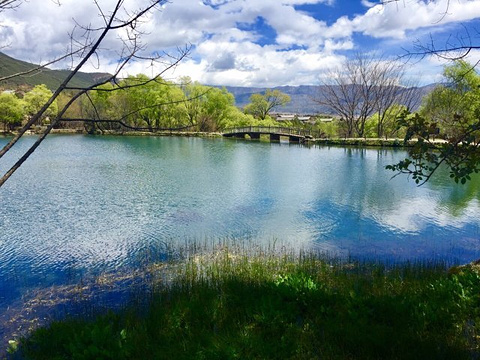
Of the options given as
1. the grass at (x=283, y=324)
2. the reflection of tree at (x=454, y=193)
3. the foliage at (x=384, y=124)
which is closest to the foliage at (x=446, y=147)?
the grass at (x=283, y=324)

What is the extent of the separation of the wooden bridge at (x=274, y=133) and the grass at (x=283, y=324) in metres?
43.8

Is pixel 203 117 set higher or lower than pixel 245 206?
higher

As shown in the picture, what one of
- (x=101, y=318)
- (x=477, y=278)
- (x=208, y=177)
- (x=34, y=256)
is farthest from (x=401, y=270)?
(x=208, y=177)

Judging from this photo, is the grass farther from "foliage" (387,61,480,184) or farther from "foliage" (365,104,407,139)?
"foliage" (365,104,407,139)

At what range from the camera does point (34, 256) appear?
877 cm

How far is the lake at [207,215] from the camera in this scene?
8922 mm

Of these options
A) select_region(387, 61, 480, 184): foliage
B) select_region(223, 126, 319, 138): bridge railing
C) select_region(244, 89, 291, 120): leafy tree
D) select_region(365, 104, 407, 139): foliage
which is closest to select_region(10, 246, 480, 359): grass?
select_region(387, 61, 480, 184): foliage

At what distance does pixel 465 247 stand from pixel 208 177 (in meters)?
13.4

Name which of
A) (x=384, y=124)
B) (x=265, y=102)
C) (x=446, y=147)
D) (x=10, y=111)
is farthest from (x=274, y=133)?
(x=446, y=147)

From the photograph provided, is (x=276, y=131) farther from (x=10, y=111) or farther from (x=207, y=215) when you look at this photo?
(x=10, y=111)

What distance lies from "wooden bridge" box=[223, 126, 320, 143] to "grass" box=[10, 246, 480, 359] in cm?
4380

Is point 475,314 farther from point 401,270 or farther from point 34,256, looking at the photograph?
point 34,256

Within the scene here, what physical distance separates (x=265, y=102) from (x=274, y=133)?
21.3 m

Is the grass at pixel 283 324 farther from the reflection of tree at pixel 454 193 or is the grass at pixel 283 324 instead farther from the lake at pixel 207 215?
the reflection of tree at pixel 454 193
